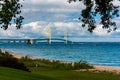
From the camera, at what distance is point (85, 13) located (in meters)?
20.5

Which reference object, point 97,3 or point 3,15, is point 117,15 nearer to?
point 97,3

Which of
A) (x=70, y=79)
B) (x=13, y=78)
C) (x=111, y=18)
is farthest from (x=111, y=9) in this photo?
(x=70, y=79)

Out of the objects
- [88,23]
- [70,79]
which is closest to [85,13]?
[88,23]

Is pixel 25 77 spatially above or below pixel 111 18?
below

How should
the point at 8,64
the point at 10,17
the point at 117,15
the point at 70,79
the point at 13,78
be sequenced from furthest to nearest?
the point at 70,79, the point at 8,64, the point at 10,17, the point at 13,78, the point at 117,15

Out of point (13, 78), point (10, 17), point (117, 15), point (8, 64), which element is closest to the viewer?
point (117, 15)

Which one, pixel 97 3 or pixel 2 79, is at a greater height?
pixel 97 3

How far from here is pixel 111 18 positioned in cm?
2042

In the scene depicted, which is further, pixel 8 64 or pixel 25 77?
pixel 8 64

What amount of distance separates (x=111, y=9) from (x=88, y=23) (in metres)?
1.21

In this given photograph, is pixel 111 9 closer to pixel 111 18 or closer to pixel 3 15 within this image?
pixel 111 18

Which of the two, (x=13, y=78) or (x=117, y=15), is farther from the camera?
(x=13, y=78)

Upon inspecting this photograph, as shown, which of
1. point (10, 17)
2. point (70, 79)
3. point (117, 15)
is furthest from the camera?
point (70, 79)

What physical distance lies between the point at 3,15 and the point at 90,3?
635 centimetres
